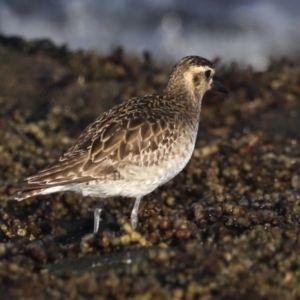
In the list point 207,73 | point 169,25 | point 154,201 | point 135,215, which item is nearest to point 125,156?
point 135,215

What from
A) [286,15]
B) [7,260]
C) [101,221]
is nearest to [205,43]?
[286,15]

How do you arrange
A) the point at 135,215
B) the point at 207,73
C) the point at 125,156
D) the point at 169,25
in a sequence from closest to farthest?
the point at 125,156, the point at 135,215, the point at 207,73, the point at 169,25

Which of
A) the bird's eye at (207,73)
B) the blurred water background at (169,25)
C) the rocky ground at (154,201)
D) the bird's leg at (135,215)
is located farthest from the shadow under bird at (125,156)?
the blurred water background at (169,25)

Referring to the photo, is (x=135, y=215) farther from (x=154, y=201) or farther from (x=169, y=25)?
(x=169, y=25)

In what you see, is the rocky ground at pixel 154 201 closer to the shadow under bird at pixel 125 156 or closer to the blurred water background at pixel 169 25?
the shadow under bird at pixel 125 156

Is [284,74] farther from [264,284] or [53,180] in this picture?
[264,284]

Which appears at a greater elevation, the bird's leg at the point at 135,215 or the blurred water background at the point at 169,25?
the blurred water background at the point at 169,25
